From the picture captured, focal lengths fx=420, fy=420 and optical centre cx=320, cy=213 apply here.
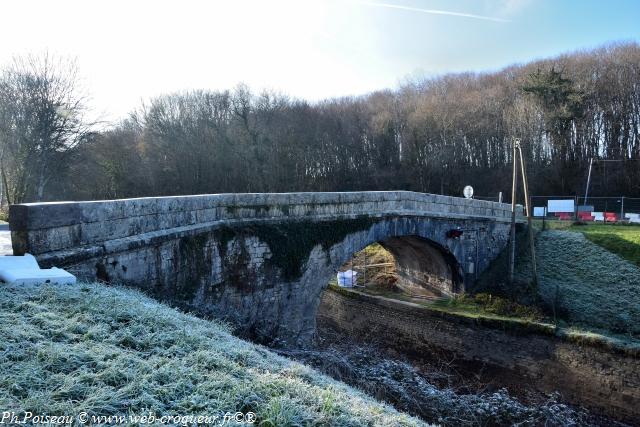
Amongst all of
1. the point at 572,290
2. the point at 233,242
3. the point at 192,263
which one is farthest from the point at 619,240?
the point at 192,263

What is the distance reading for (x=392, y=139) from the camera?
106ft

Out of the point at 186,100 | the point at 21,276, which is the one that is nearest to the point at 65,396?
the point at 21,276

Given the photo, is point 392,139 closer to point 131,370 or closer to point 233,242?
point 233,242

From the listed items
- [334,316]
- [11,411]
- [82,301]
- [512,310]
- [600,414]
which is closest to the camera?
[11,411]

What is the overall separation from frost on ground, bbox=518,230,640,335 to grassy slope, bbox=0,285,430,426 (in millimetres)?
11707

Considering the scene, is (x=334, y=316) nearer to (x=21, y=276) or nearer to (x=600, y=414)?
(x=600, y=414)

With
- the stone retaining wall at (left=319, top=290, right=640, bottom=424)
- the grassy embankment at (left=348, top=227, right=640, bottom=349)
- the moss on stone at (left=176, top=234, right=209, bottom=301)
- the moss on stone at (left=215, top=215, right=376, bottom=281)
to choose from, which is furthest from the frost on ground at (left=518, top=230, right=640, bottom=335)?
the moss on stone at (left=176, top=234, right=209, bottom=301)

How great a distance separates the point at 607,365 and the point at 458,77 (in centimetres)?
2983

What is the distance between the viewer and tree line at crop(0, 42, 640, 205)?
26.4m

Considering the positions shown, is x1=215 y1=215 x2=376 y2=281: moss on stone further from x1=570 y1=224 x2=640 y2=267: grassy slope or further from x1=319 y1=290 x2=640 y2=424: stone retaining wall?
x1=570 y1=224 x2=640 y2=267: grassy slope

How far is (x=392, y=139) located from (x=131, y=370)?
101 ft

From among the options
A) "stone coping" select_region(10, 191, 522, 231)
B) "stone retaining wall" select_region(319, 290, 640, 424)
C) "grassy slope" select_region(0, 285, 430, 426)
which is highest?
"stone coping" select_region(10, 191, 522, 231)

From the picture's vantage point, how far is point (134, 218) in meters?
5.83

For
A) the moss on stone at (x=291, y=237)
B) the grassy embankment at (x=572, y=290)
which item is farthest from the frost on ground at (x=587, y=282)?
the moss on stone at (x=291, y=237)
